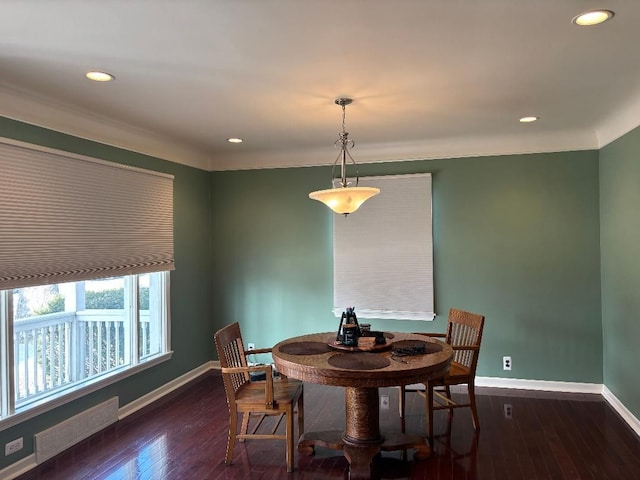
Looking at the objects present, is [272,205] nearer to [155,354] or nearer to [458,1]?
[155,354]

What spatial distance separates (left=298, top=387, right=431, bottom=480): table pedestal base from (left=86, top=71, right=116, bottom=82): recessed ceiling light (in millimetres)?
2471

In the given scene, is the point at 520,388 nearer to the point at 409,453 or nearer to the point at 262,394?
the point at 409,453

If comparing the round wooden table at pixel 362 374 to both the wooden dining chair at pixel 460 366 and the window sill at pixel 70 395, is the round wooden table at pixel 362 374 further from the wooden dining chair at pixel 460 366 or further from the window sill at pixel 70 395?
the window sill at pixel 70 395

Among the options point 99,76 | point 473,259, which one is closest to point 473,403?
point 473,259

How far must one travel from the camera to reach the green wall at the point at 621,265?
144 inches

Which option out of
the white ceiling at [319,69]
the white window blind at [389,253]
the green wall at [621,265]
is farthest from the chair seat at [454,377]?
the white ceiling at [319,69]

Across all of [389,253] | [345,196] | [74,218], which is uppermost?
[345,196]

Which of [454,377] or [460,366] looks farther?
[460,366]

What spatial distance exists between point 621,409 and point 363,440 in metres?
2.46

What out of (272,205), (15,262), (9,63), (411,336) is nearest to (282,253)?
(272,205)

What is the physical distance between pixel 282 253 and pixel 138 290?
65.8 inches

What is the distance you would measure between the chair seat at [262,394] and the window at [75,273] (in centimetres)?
133

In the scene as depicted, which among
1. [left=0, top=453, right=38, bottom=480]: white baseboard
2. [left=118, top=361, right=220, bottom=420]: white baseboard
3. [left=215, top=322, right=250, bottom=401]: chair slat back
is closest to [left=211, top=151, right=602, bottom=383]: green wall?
[left=118, top=361, right=220, bottom=420]: white baseboard

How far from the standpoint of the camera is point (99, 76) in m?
2.81
